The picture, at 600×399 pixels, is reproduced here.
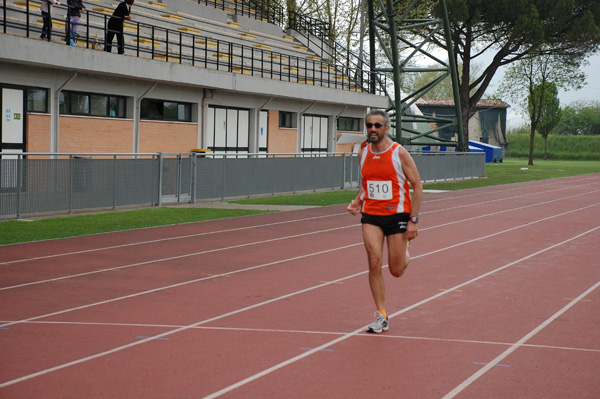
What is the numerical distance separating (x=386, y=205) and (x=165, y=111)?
2288 cm

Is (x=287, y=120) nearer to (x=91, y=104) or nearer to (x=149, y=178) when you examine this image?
(x=91, y=104)

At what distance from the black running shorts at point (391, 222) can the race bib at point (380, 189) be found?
0.56 feet

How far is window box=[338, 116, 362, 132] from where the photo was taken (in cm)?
4225

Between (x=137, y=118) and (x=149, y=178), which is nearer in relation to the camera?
(x=149, y=178)

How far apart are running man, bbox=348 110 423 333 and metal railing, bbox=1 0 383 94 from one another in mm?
16264

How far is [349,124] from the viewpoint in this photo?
43.0m

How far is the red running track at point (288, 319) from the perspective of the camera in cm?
623

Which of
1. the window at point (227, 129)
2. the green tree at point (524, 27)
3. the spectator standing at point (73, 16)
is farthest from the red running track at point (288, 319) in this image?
the green tree at point (524, 27)

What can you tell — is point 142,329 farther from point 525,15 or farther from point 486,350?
point 525,15

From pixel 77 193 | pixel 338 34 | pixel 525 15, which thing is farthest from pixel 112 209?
pixel 338 34

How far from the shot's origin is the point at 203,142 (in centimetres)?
3212

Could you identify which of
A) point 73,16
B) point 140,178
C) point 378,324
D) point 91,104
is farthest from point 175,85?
point 378,324

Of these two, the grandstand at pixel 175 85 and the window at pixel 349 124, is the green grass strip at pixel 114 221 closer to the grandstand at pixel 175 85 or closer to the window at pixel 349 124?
the grandstand at pixel 175 85

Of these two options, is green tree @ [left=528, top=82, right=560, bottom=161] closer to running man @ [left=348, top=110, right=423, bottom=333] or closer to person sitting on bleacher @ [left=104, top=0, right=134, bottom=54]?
person sitting on bleacher @ [left=104, top=0, right=134, bottom=54]
